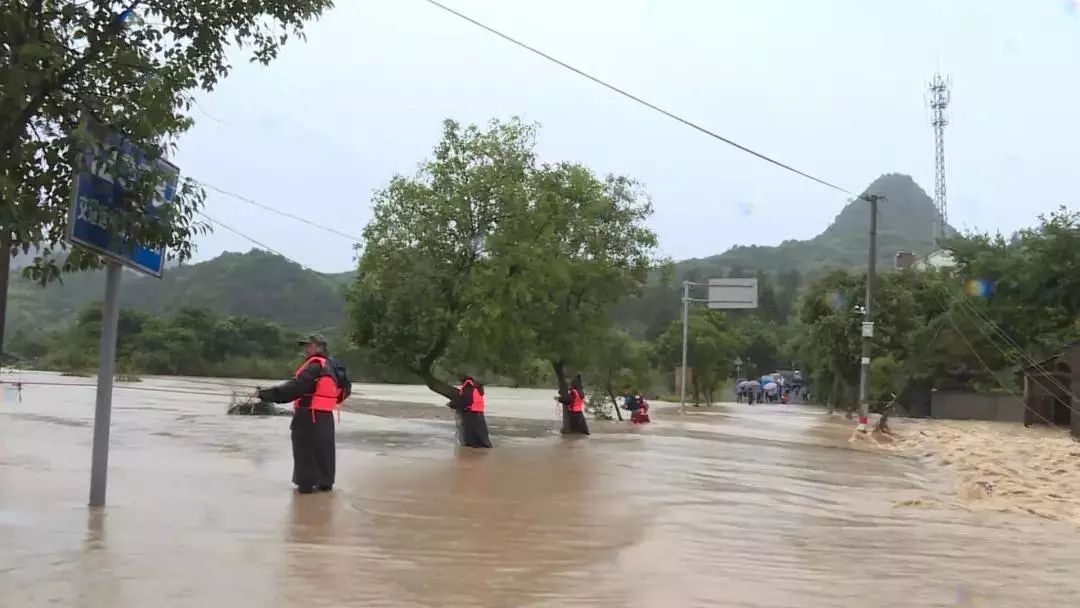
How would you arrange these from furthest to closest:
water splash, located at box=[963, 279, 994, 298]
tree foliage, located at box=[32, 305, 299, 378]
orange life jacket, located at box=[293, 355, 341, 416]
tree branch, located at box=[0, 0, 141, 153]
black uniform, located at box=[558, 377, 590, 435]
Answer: tree foliage, located at box=[32, 305, 299, 378] → water splash, located at box=[963, 279, 994, 298] → black uniform, located at box=[558, 377, 590, 435] → orange life jacket, located at box=[293, 355, 341, 416] → tree branch, located at box=[0, 0, 141, 153]

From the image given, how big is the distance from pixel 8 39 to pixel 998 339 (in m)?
43.5

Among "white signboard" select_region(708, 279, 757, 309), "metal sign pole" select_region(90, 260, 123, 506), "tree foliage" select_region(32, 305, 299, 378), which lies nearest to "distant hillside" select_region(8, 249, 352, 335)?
"tree foliage" select_region(32, 305, 299, 378)

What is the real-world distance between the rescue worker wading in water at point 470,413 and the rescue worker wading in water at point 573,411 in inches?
186

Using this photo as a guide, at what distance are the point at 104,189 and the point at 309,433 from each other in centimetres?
442

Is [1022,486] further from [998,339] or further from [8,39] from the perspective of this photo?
[998,339]

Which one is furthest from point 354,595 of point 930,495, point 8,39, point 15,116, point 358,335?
point 358,335

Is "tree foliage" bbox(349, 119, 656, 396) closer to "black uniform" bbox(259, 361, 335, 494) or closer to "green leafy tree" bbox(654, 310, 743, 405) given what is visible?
"black uniform" bbox(259, 361, 335, 494)

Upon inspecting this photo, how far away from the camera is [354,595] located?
20.3 ft

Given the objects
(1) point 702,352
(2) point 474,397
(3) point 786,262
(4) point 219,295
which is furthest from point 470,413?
(3) point 786,262

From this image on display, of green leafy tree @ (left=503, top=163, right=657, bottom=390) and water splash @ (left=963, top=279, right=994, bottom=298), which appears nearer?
green leafy tree @ (left=503, top=163, right=657, bottom=390)

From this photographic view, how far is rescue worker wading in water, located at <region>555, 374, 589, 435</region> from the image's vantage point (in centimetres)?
2205

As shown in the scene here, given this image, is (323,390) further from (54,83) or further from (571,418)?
(571,418)

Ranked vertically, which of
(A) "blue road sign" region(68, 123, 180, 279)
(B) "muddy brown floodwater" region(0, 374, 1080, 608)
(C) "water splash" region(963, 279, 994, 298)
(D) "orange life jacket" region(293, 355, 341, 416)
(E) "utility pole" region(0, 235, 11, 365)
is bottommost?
(B) "muddy brown floodwater" region(0, 374, 1080, 608)

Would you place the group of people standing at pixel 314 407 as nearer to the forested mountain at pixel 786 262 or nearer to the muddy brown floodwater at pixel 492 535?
the muddy brown floodwater at pixel 492 535
